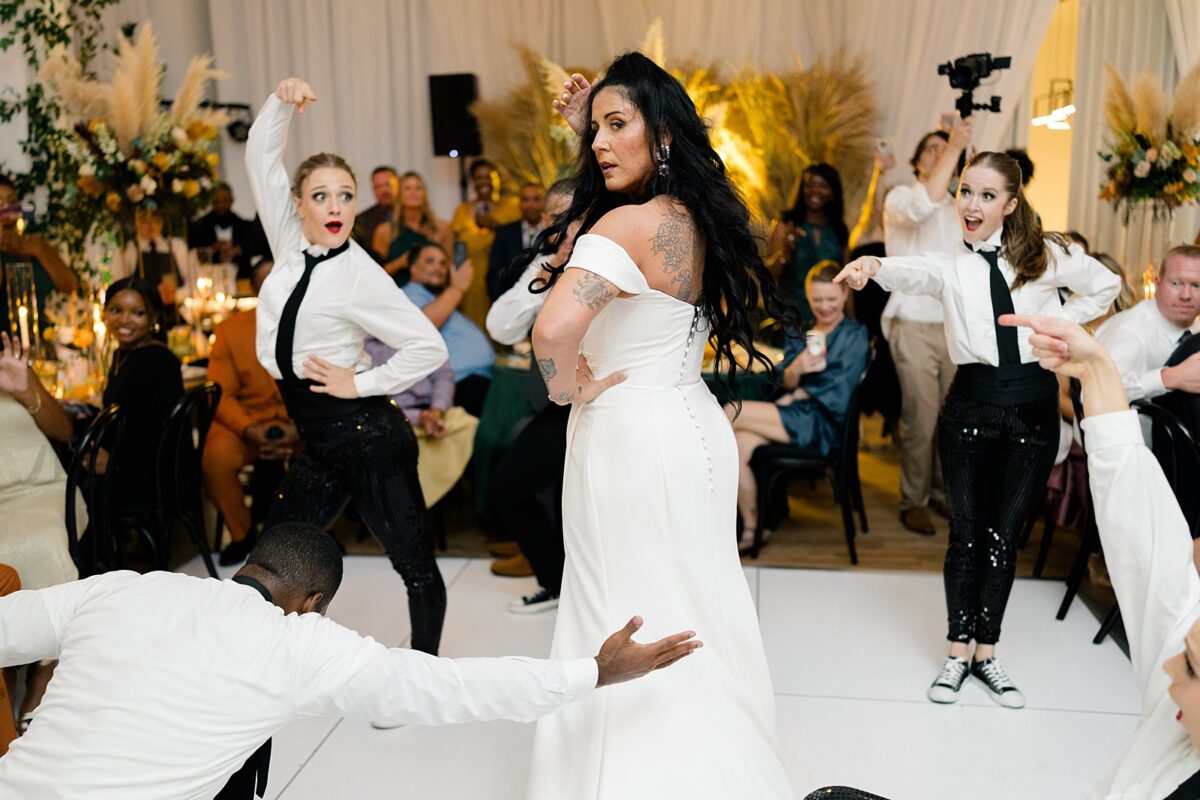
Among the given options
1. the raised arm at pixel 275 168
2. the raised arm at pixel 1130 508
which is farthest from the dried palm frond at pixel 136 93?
the raised arm at pixel 1130 508

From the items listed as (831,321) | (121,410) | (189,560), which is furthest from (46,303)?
(831,321)

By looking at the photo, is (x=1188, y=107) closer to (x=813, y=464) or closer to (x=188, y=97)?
(x=813, y=464)

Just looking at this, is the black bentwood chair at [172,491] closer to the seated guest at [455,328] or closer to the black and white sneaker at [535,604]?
the black and white sneaker at [535,604]

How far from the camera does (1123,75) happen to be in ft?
22.2

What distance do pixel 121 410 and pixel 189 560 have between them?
1341 mm

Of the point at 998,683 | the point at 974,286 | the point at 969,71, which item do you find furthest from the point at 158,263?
the point at 998,683

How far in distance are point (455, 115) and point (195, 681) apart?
7857 millimetres

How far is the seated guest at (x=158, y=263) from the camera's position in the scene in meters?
5.43

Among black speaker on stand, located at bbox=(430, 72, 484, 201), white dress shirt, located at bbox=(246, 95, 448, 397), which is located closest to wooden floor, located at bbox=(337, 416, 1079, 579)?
white dress shirt, located at bbox=(246, 95, 448, 397)

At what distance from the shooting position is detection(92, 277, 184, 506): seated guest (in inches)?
161

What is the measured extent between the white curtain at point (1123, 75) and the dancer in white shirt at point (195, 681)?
479 centimetres

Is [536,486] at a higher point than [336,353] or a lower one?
lower

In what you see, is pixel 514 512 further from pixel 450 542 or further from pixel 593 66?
pixel 593 66

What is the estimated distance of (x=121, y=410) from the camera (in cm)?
375
